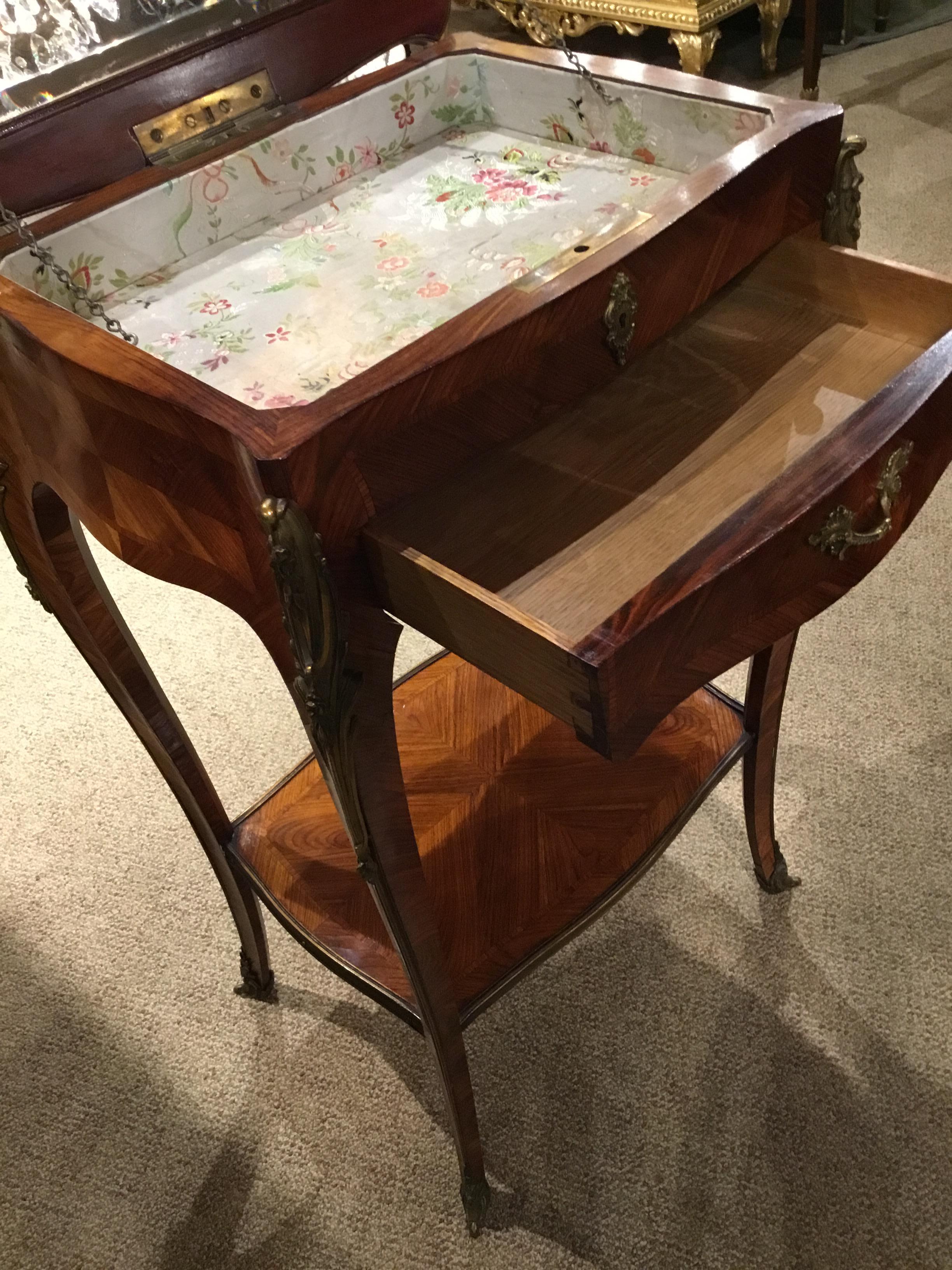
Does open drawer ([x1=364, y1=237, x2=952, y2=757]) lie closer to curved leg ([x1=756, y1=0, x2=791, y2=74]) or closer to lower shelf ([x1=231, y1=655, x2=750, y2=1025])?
lower shelf ([x1=231, y1=655, x2=750, y2=1025])

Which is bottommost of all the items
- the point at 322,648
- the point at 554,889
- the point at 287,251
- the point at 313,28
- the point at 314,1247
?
the point at 314,1247

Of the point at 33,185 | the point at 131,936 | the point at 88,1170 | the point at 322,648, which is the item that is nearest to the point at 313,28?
the point at 33,185

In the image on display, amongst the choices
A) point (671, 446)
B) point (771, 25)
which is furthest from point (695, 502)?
point (771, 25)

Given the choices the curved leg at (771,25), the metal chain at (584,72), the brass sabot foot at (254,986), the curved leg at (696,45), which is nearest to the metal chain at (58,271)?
the metal chain at (584,72)

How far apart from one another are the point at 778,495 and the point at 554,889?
0.47 metres

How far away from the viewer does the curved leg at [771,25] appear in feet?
7.94

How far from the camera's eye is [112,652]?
2.86ft

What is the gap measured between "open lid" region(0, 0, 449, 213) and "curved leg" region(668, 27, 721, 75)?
1695 millimetres

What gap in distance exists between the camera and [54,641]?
1618mm

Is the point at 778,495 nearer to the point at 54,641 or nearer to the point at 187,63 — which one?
the point at 187,63

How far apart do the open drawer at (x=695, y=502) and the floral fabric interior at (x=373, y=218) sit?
0.10m

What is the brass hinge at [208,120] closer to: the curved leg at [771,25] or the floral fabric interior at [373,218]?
the floral fabric interior at [373,218]

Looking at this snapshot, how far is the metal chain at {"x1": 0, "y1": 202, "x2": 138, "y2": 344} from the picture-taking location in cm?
68

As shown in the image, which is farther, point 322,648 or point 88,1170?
point 88,1170
